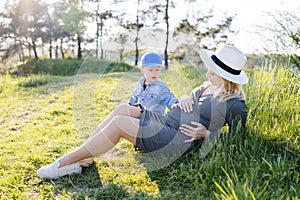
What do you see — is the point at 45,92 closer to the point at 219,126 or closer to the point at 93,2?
the point at 219,126

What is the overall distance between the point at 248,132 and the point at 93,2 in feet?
41.4

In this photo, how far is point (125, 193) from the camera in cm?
237

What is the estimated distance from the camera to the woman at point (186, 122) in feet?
8.48

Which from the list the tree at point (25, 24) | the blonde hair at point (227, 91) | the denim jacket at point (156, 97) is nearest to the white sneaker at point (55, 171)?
the denim jacket at point (156, 97)

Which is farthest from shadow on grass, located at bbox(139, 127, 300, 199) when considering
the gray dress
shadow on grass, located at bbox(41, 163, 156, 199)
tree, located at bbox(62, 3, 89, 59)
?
tree, located at bbox(62, 3, 89, 59)

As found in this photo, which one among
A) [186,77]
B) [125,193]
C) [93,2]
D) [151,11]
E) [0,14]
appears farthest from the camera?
[0,14]

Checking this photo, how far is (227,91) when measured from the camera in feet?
8.57

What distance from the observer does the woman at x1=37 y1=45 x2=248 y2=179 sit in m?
2.59

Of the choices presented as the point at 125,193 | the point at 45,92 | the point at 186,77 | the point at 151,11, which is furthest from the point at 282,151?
the point at 151,11

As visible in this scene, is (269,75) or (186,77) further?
(186,77)

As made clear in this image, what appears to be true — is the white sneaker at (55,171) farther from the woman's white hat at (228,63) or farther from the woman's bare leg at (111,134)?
the woman's white hat at (228,63)

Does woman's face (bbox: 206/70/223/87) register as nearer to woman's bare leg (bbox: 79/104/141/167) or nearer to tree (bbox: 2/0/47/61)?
woman's bare leg (bbox: 79/104/141/167)

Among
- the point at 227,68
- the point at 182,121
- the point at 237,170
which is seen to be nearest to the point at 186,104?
the point at 182,121

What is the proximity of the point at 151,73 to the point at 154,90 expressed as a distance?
0.15m
